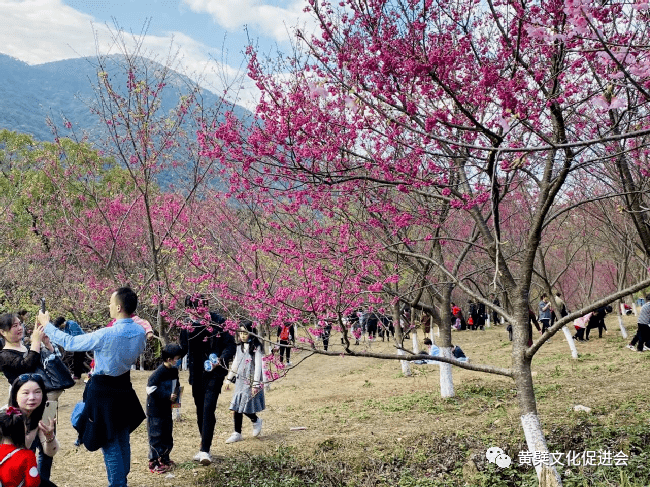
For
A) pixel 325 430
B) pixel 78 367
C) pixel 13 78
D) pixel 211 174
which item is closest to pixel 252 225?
pixel 211 174

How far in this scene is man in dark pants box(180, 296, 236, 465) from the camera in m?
5.70

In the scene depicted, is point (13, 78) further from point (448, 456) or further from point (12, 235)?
point (448, 456)

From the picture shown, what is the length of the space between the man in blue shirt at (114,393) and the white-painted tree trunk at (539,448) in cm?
322

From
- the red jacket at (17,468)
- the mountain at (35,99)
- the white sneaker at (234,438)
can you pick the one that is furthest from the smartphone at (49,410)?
the mountain at (35,99)

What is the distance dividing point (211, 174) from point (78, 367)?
14.4ft

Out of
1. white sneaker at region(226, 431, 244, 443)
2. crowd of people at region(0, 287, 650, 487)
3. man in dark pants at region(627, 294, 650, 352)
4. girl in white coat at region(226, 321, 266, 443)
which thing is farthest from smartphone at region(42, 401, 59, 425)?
man in dark pants at region(627, 294, 650, 352)

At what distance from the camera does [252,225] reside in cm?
1312

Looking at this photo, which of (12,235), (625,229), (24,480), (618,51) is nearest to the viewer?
(24,480)

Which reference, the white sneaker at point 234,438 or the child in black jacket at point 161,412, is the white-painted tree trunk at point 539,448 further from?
the white sneaker at point 234,438

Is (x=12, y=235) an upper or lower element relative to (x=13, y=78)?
lower
